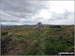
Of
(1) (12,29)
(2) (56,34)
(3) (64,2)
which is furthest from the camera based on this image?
(2) (56,34)

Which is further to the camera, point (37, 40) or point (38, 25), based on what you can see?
point (37, 40)

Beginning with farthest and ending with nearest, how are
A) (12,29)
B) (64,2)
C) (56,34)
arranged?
(56,34), (12,29), (64,2)

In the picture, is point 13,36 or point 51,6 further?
point 13,36

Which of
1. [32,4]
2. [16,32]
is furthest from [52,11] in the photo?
[16,32]

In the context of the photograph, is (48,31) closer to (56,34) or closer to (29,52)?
(56,34)

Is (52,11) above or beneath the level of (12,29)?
above

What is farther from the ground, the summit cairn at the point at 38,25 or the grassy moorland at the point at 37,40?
the summit cairn at the point at 38,25

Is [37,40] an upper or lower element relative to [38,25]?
lower

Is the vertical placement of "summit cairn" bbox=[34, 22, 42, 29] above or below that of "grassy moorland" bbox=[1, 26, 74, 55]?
above
